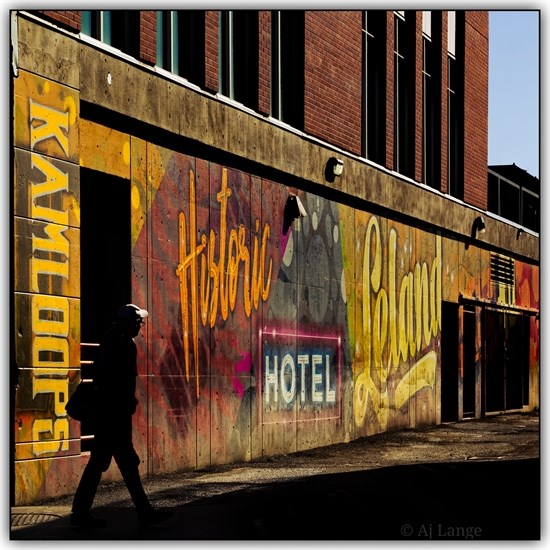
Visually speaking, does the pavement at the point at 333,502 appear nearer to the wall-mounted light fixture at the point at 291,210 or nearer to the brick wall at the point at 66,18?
the wall-mounted light fixture at the point at 291,210

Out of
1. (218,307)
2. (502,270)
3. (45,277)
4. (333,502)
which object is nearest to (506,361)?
(502,270)

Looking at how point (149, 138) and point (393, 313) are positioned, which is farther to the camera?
point (393, 313)

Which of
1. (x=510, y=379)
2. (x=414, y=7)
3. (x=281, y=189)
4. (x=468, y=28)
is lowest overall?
(x=510, y=379)

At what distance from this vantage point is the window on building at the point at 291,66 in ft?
64.8

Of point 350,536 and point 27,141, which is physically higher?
point 27,141

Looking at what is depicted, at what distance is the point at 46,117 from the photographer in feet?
43.1

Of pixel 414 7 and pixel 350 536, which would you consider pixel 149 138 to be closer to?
pixel 414 7

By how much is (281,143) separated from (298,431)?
4.08 m

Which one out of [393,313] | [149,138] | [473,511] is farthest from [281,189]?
[473,511]

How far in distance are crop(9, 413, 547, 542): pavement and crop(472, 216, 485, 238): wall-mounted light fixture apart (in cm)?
989

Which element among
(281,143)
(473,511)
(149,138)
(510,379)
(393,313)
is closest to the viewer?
(473,511)

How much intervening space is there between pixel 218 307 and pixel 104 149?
3.24 m

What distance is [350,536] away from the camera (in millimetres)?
10516

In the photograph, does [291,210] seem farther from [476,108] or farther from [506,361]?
[506,361]
